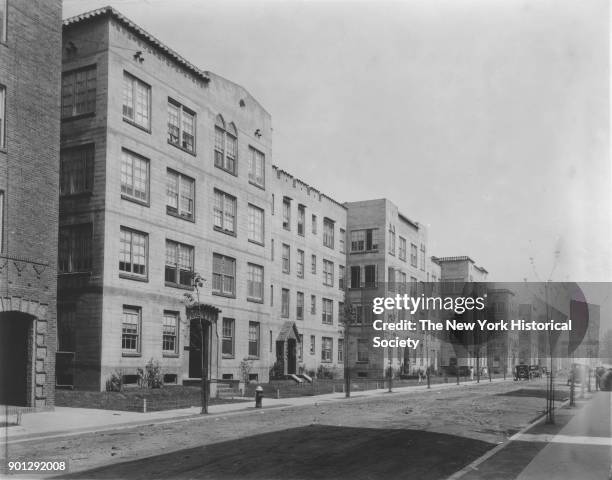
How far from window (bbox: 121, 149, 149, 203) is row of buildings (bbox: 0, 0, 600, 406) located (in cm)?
8

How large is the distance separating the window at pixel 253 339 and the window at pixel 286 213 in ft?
40.4

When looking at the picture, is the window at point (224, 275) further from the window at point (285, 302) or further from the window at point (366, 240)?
the window at point (366, 240)

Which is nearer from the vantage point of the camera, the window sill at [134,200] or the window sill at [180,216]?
the window sill at [134,200]

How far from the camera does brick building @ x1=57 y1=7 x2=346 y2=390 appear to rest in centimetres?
3094

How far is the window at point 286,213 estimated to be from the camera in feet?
179

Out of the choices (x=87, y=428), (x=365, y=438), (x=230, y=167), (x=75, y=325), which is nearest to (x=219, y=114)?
(x=230, y=167)

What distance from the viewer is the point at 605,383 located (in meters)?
38.9

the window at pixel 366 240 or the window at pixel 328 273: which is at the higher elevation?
the window at pixel 366 240

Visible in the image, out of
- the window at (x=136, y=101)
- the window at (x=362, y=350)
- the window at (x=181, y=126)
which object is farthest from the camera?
the window at (x=362, y=350)

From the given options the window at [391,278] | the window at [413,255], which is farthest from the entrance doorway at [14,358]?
the window at [413,255]

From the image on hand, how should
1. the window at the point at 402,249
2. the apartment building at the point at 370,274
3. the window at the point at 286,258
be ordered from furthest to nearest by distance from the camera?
1. the window at the point at 402,249
2. the apartment building at the point at 370,274
3. the window at the point at 286,258

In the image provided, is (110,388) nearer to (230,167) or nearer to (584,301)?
(230,167)

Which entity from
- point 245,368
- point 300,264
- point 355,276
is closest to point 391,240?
point 355,276

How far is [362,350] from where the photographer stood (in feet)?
224
